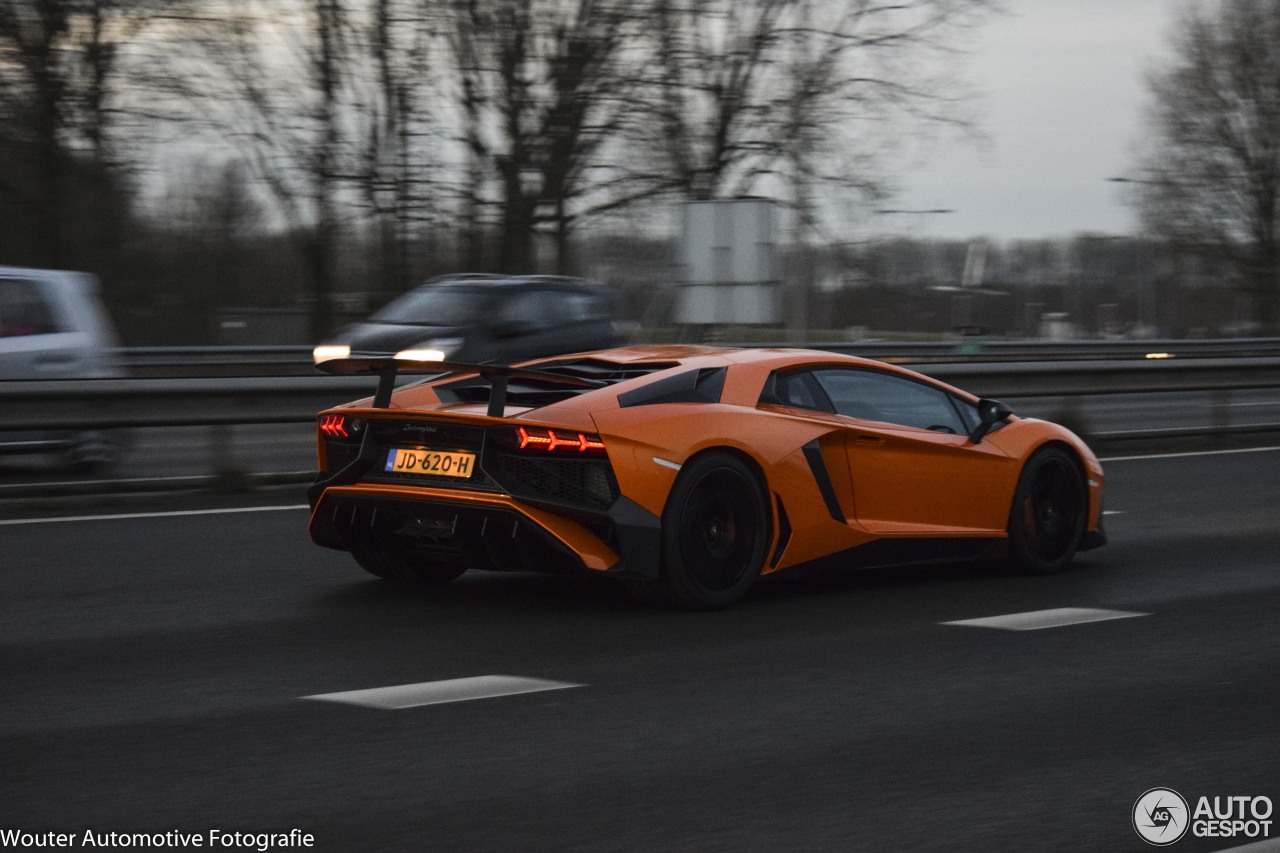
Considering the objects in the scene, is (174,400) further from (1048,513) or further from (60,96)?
(60,96)

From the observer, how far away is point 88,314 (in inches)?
594

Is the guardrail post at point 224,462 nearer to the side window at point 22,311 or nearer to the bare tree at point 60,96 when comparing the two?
the side window at point 22,311

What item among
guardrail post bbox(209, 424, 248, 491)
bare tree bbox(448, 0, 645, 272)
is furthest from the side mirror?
bare tree bbox(448, 0, 645, 272)

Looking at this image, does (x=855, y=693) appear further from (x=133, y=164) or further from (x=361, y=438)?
(x=133, y=164)

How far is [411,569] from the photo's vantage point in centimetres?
856

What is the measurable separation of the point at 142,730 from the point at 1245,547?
7153 mm

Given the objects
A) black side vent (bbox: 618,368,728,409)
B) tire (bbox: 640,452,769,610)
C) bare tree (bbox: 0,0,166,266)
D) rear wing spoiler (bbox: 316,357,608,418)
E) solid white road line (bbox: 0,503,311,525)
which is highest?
bare tree (bbox: 0,0,166,266)

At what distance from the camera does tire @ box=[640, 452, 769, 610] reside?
7469mm

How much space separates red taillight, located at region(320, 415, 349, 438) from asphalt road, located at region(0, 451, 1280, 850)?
76 cm

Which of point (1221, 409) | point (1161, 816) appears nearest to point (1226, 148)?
point (1221, 409)

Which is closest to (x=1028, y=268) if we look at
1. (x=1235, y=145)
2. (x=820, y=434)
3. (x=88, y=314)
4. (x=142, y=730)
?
(x=1235, y=145)

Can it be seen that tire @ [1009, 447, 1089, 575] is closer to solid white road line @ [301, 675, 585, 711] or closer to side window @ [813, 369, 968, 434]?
side window @ [813, 369, 968, 434]

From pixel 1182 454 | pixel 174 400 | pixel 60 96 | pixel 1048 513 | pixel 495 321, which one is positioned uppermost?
pixel 60 96

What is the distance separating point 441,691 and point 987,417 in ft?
13.0
